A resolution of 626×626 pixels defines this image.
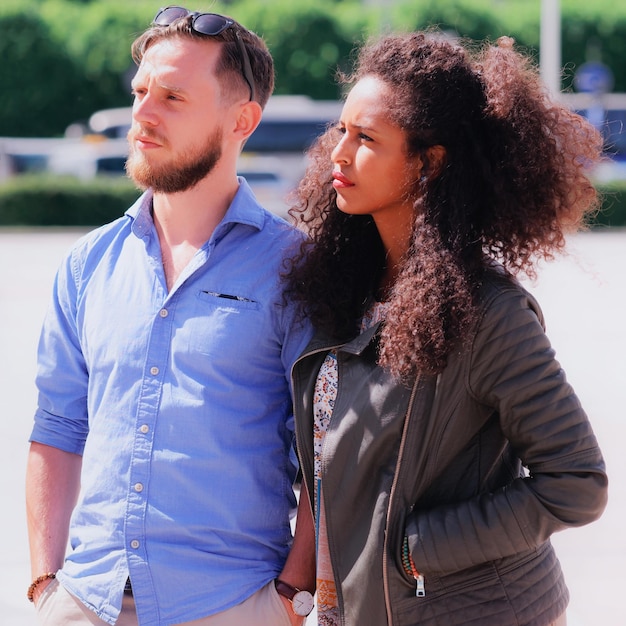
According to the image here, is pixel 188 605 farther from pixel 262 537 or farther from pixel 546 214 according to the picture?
pixel 546 214

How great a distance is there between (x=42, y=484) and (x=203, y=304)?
0.69 m

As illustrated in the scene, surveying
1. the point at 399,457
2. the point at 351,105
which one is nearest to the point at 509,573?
the point at 399,457

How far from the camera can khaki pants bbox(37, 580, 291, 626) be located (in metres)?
2.43

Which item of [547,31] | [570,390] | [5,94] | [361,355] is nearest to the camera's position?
[570,390]

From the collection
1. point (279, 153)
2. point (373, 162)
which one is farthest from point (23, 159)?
point (373, 162)

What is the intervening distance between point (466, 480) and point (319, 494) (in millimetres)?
344

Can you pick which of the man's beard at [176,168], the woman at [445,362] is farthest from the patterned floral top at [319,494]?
the man's beard at [176,168]

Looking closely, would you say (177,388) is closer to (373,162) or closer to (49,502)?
(49,502)

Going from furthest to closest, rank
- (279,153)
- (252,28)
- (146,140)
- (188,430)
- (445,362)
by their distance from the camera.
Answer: (252,28)
(279,153)
(146,140)
(188,430)
(445,362)

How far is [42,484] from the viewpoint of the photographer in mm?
2756

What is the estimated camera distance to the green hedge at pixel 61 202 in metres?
24.4

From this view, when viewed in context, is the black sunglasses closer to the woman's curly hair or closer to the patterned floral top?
the woman's curly hair

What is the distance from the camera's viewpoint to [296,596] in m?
2.50

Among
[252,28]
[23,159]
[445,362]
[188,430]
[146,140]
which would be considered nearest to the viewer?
[445,362]
